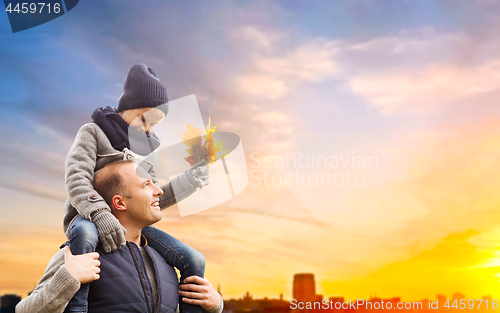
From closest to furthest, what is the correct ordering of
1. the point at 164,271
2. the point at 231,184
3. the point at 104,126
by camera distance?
the point at 164,271 < the point at 104,126 < the point at 231,184

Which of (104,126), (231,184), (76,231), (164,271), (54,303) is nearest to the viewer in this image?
(54,303)

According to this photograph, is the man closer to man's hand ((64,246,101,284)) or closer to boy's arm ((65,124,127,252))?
man's hand ((64,246,101,284))

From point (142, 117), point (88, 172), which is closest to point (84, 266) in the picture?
point (88, 172)

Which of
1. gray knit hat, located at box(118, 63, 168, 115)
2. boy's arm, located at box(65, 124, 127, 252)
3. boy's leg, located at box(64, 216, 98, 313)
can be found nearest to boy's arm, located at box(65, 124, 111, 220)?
boy's arm, located at box(65, 124, 127, 252)

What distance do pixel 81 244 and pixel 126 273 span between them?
0.40m

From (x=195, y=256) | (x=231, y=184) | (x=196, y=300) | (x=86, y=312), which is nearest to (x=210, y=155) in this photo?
(x=231, y=184)

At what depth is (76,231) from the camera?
10.2ft

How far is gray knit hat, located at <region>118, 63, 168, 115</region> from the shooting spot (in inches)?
150

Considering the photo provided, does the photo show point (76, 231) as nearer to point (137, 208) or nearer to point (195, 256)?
point (137, 208)

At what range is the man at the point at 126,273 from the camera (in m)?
2.99

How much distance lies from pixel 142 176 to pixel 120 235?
57cm

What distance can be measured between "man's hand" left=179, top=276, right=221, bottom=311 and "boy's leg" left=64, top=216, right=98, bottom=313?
801mm

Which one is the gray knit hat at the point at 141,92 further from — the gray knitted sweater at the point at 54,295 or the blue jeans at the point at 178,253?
the gray knitted sweater at the point at 54,295

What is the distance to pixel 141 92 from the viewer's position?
383 centimetres
